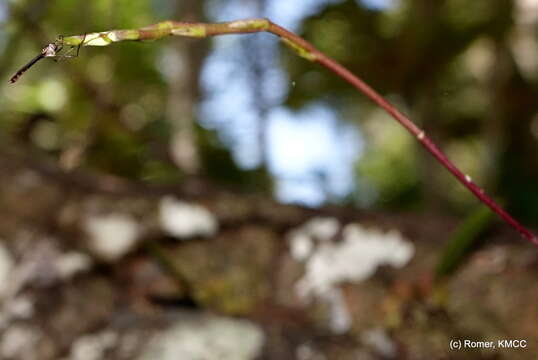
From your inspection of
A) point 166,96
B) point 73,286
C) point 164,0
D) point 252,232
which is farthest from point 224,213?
point 164,0

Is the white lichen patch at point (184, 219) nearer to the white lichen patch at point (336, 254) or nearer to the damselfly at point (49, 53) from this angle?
the white lichen patch at point (336, 254)

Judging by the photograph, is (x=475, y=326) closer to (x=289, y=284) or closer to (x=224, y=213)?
(x=289, y=284)

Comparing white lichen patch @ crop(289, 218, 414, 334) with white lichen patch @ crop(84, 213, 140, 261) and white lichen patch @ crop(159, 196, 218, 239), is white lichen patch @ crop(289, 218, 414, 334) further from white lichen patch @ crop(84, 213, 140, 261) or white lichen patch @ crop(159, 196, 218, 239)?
white lichen patch @ crop(84, 213, 140, 261)

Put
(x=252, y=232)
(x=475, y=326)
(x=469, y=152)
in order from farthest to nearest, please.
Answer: (x=469, y=152)
(x=252, y=232)
(x=475, y=326)

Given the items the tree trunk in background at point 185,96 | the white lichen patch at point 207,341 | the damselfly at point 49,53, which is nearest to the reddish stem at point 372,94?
the damselfly at point 49,53

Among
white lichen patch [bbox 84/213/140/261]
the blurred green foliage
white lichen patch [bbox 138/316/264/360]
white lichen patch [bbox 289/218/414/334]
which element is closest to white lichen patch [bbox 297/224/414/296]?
white lichen patch [bbox 289/218/414/334]

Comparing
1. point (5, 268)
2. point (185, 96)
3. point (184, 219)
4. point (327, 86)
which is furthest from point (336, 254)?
point (327, 86)
